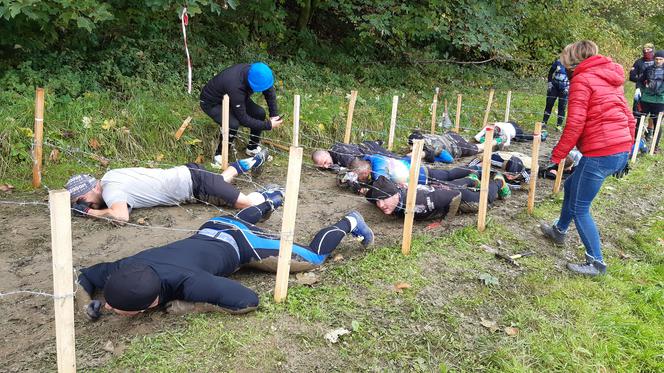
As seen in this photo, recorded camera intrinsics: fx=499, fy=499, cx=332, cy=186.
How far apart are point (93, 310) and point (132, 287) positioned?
57 centimetres

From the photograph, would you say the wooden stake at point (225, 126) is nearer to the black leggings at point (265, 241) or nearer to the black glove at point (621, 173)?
the black leggings at point (265, 241)

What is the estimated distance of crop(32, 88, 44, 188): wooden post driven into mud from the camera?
553 centimetres

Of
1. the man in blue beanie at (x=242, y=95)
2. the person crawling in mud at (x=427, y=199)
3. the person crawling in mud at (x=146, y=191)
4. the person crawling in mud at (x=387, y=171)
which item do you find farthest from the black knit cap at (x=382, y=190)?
the man in blue beanie at (x=242, y=95)

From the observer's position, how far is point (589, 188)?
436cm

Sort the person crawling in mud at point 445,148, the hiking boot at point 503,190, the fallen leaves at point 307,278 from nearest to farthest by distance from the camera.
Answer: the fallen leaves at point 307,278
the hiking boot at point 503,190
the person crawling in mud at point 445,148

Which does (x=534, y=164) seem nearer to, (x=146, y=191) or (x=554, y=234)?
(x=554, y=234)

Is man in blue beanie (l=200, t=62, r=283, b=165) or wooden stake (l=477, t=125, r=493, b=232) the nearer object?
wooden stake (l=477, t=125, r=493, b=232)

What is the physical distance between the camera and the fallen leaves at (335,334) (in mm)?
3247

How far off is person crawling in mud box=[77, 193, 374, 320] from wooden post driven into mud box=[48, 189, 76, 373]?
455 millimetres

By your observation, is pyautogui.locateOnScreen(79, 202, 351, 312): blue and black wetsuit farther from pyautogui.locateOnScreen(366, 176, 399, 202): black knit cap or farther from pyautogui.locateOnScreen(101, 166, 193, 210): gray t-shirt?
pyautogui.locateOnScreen(101, 166, 193, 210): gray t-shirt

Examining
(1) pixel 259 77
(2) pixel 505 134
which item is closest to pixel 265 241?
(1) pixel 259 77

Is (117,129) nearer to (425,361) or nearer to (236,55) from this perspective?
(236,55)

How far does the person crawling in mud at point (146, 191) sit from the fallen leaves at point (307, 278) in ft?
5.31

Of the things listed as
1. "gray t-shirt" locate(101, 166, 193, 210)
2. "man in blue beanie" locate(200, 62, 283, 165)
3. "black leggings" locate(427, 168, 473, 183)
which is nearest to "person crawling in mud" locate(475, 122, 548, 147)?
"black leggings" locate(427, 168, 473, 183)
